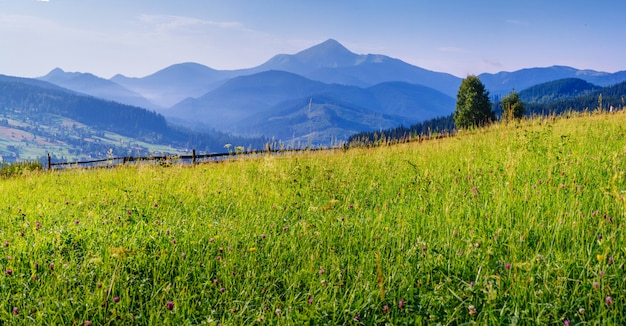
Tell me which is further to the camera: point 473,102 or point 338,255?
point 473,102

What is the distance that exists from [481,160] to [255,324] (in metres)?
7.02

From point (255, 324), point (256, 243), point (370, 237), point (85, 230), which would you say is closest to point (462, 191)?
point (370, 237)

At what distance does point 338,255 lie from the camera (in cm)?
475

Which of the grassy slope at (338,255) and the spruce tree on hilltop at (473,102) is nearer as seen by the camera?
the grassy slope at (338,255)

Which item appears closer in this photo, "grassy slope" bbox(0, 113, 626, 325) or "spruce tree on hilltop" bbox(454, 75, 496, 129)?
"grassy slope" bbox(0, 113, 626, 325)

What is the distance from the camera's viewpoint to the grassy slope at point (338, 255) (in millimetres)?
3709

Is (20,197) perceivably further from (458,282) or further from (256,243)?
(458,282)

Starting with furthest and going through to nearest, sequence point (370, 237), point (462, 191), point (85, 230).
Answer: point (462, 191)
point (85, 230)
point (370, 237)

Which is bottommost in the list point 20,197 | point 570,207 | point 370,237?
point 20,197

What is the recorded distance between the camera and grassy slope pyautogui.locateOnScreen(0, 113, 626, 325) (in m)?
3.71

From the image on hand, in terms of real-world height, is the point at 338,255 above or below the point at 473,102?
below

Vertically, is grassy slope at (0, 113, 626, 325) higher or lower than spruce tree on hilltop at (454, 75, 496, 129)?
lower

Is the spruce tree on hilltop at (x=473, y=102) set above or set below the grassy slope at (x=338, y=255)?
above

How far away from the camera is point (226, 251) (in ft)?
16.0
